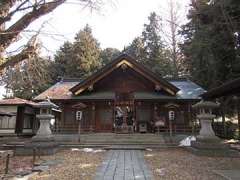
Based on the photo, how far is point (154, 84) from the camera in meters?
19.7

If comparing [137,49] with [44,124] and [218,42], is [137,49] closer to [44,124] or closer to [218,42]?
[218,42]

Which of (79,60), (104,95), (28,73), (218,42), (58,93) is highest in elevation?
(79,60)

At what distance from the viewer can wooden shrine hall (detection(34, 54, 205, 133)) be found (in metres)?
19.1

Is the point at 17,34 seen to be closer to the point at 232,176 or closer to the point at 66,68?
the point at 232,176

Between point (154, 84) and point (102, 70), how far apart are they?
392cm

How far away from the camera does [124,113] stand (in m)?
20.1

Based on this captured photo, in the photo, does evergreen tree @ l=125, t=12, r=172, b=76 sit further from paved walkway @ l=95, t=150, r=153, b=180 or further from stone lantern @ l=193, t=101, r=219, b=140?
paved walkway @ l=95, t=150, r=153, b=180

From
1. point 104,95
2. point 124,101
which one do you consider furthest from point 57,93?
point 124,101

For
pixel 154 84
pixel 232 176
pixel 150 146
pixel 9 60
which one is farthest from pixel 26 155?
pixel 154 84

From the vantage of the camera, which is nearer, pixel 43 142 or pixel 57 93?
pixel 43 142

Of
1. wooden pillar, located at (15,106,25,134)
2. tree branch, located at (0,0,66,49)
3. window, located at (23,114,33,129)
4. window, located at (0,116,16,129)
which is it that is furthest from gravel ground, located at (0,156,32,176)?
window, located at (23,114,33,129)

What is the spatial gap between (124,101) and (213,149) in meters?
9.14

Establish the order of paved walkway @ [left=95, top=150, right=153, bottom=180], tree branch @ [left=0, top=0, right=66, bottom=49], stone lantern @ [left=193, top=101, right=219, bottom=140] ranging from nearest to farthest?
1. paved walkway @ [left=95, top=150, right=153, bottom=180]
2. tree branch @ [left=0, top=0, right=66, bottom=49]
3. stone lantern @ [left=193, top=101, right=219, bottom=140]

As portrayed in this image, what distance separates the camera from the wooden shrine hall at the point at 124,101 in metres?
19.1
